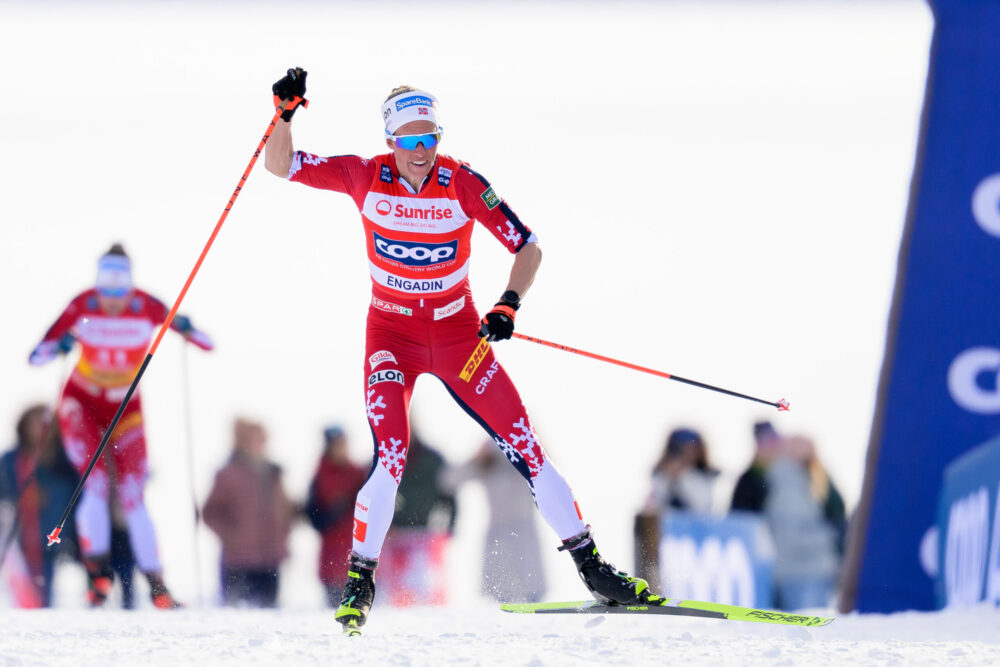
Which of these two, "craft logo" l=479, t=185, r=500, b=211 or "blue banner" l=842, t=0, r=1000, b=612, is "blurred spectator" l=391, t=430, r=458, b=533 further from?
"blue banner" l=842, t=0, r=1000, b=612

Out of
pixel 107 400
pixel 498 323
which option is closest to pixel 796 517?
pixel 498 323

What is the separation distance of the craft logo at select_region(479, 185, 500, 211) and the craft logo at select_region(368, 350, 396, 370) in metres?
0.76

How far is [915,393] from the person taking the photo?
19.8 feet

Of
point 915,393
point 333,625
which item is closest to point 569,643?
point 333,625

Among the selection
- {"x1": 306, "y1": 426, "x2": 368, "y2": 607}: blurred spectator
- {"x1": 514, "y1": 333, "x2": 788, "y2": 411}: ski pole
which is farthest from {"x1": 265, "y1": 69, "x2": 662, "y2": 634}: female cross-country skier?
{"x1": 306, "y1": 426, "x2": 368, "y2": 607}: blurred spectator

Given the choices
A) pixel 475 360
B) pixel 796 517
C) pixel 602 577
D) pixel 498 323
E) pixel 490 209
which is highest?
pixel 490 209

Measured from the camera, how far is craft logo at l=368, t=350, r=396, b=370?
189 inches

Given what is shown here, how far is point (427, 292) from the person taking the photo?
489cm

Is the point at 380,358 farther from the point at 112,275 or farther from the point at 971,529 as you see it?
the point at 971,529

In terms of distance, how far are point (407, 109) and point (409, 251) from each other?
0.59 metres

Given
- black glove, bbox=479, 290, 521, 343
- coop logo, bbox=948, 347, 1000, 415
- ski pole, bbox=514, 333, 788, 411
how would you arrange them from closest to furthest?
black glove, bbox=479, 290, 521, 343 < ski pole, bbox=514, 333, 788, 411 < coop logo, bbox=948, 347, 1000, 415

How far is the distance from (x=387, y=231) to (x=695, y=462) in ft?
9.71

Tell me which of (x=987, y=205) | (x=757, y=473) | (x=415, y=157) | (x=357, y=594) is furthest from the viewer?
(x=757, y=473)

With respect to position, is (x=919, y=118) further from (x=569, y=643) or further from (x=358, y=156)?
(x=569, y=643)
